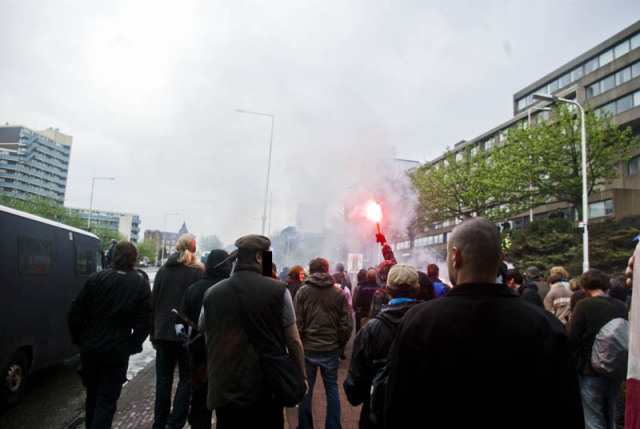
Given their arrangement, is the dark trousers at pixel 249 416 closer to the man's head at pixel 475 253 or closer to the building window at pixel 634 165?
the man's head at pixel 475 253

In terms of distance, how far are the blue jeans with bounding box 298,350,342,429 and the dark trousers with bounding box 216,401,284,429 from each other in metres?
1.55

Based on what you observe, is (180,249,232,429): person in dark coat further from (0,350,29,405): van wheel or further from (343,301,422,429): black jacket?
(0,350,29,405): van wheel

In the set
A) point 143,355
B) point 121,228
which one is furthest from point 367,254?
point 121,228

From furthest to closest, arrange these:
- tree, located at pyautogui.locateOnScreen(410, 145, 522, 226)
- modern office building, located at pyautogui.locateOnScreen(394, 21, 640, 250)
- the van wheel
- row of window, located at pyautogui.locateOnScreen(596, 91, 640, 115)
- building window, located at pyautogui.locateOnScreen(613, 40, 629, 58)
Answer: building window, located at pyautogui.locateOnScreen(613, 40, 629, 58)
row of window, located at pyautogui.locateOnScreen(596, 91, 640, 115)
modern office building, located at pyautogui.locateOnScreen(394, 21, 640, 250)
tree, located at pyautogui.locateOnScreen(410, 145, 522, 226)
the van wheel

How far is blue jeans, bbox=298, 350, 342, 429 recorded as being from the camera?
4.43 meters

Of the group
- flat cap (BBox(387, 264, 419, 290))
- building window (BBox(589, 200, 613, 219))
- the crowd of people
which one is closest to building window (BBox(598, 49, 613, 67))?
building window (BBox(589, 200, 613, 219))

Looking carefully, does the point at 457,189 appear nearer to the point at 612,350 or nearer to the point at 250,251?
the point at 612,350

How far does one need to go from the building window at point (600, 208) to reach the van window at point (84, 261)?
35.7 meters

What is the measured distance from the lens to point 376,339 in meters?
2.98

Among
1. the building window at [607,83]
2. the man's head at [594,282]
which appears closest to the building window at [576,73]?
the building window at [607,83]

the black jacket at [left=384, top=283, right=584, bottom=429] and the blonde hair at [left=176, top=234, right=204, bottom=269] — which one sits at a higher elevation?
the blonde hair at [left=176, top=234, right=204, bottom=269]

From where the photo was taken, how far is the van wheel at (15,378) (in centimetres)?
550

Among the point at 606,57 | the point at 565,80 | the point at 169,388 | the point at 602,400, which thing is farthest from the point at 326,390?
the point at 565,80

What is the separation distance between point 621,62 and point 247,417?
4832cm
